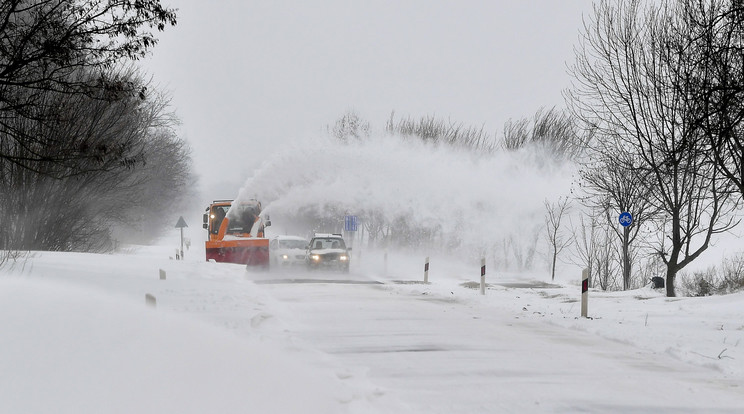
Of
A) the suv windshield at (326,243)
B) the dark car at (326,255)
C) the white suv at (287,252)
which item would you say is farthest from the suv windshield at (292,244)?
the dark car at (326,255)

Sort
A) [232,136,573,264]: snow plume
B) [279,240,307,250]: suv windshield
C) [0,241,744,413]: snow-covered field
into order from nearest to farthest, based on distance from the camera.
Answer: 1. [0,241,744,413]: snow-covered field
2. [279,240,307,250]: suv windshield
3. [232,136,573,264]: snow plume

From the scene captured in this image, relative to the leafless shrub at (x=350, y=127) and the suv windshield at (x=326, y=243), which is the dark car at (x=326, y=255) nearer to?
the suv windshield at (x=326, y=243)

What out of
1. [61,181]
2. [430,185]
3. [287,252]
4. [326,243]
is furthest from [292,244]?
[430,185]

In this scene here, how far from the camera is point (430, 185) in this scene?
35906 mm

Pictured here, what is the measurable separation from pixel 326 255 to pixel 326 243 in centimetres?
87

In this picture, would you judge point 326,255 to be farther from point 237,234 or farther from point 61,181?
point 61,181

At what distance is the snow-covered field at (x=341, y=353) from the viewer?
11.9 feet

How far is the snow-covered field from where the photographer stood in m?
3.62

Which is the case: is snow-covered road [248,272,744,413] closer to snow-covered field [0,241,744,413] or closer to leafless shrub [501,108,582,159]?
snow-covered field [0,241,744,413]

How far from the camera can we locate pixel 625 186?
26.0 meters

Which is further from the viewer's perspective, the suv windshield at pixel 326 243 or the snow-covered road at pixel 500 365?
the suv windshield at pixel 326 243

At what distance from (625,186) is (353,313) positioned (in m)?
18.0

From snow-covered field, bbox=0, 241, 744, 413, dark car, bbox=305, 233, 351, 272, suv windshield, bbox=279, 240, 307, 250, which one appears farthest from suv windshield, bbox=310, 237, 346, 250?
snow-covered field, bbox=0, 241, 744, 413

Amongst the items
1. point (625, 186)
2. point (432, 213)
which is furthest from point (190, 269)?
point (432, 213)
